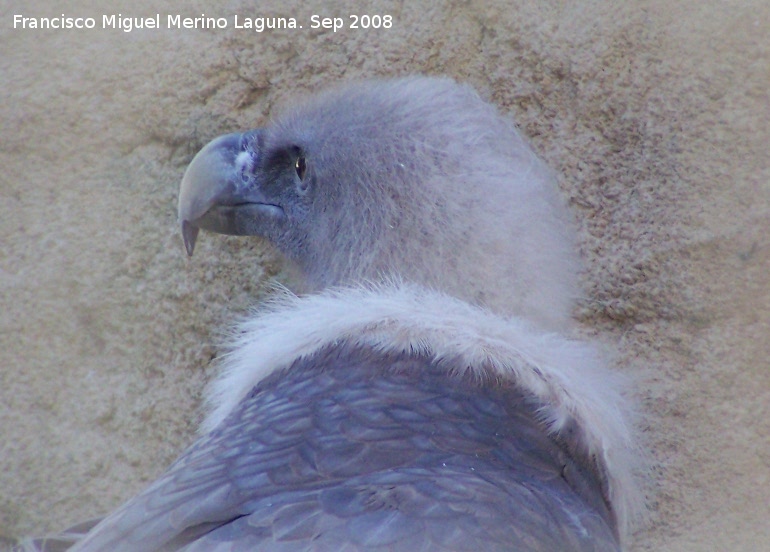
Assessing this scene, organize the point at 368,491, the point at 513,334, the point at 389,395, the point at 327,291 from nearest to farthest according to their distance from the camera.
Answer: the point at 368,491 → the point at 389,395 → the point at 513,334 → the point at 327,291

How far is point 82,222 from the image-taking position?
2.04 meters

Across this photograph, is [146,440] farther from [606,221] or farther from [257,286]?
[606,221]

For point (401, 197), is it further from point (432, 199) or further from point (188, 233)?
point (188, 233)

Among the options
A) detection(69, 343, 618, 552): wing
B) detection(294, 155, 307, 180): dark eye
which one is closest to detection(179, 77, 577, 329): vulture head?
detection(294, 155, 307, 180): dark eye

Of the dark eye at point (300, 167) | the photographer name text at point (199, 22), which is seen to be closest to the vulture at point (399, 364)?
the dark eye at point (300, 167)

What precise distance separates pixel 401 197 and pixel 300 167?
0.73ft

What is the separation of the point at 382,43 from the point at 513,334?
2.96 feet

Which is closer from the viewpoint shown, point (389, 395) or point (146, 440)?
point (389, 395)

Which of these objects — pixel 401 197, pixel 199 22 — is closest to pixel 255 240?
pixel 199 22

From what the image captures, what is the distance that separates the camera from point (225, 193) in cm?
167

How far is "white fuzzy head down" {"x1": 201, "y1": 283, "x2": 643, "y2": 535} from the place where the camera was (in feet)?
4.34

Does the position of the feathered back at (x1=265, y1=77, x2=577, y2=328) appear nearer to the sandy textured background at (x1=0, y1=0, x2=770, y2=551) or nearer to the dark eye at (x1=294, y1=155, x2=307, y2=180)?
the dark eye at (x1=294, y1=155, x2=307, y2=180)

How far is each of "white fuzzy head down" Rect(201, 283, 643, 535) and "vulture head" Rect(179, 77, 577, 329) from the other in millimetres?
69

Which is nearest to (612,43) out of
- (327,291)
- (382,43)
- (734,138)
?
(734,138)
